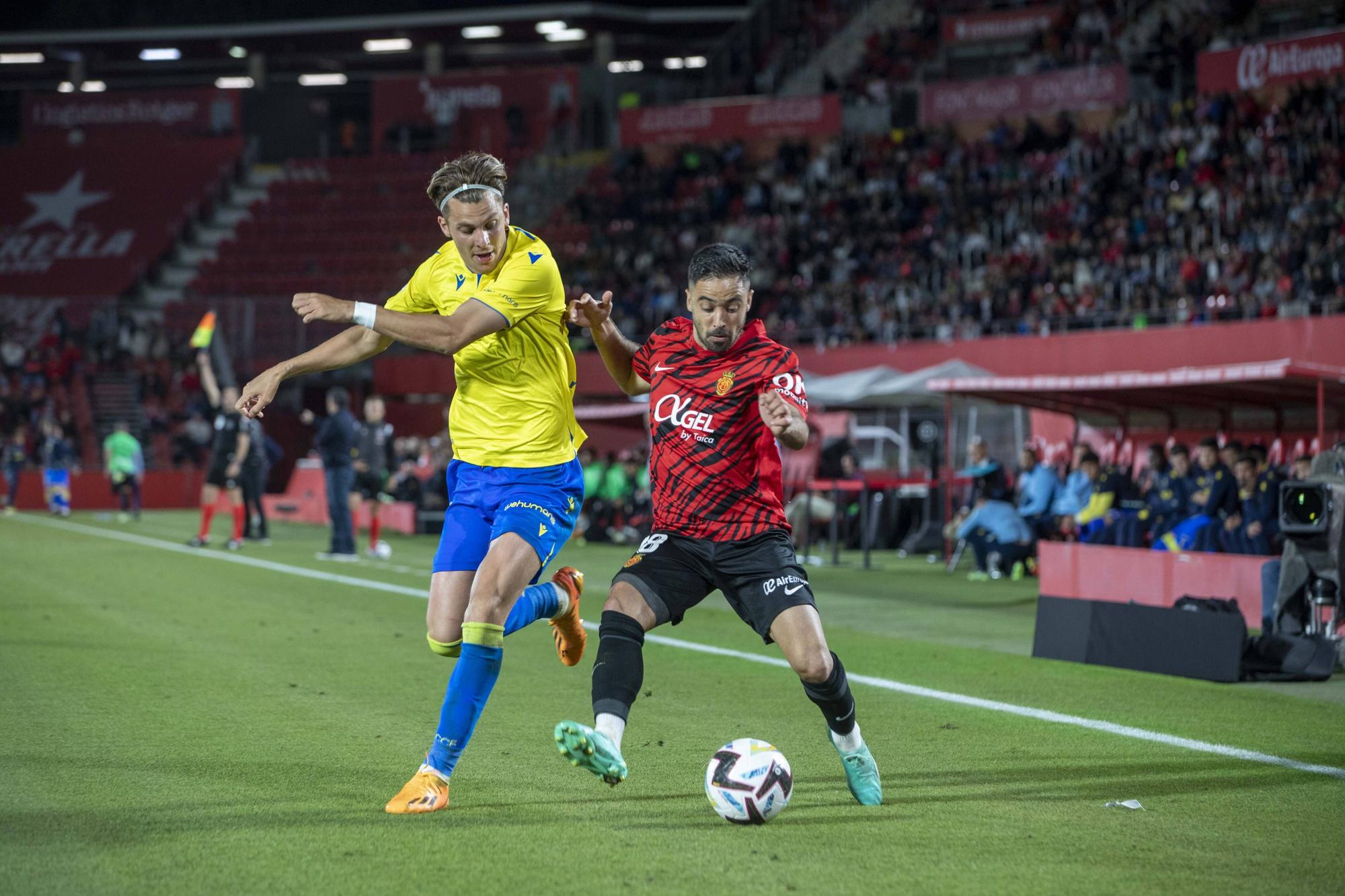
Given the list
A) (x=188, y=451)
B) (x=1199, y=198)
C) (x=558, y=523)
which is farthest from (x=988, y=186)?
(x=558, y=523)

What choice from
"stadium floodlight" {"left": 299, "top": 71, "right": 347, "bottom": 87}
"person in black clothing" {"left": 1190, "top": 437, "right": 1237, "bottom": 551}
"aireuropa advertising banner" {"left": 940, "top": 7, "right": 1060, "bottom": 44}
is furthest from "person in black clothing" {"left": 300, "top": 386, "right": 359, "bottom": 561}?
"stadium floodlight" {"left": 299, "top": 71, "right": 347, "bottom": 87}

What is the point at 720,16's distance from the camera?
4566 centimetres

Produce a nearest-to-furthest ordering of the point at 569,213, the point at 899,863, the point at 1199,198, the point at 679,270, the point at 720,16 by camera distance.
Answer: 1. the point at 899,863
2. the point at 1199,198
3. the point at 679,270
4. the point at 569,213
5. the point at 720,16

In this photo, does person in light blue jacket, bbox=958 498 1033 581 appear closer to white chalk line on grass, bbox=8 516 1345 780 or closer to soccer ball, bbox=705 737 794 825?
white chalk line on grass, bbox=8 516 1345 780

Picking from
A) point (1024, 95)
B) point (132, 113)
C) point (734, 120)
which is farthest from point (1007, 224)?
point (132, 113)

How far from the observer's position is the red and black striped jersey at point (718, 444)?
5582 mm

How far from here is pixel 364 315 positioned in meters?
5.35

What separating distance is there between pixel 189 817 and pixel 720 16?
43.1 meters

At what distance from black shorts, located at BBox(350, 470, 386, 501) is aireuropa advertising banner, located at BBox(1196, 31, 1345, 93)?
19168 mm

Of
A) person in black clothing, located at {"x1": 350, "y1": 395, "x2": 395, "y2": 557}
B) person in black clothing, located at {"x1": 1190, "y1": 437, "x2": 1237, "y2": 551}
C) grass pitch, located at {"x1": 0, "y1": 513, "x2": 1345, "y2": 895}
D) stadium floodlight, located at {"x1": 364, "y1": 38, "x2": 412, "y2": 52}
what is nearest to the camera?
grass pitch, located at {"x1": 0, "y1": 513, "x2": 1345, "y2": 895}

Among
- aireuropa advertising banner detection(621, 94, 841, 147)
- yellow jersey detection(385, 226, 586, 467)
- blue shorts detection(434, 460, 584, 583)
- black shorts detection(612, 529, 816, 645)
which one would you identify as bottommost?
black shorts detection(612, 529, 816, 645)

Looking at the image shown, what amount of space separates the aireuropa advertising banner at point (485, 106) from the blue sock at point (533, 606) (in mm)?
39820

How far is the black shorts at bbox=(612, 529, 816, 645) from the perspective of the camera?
215 inches

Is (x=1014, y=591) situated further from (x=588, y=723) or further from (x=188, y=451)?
(x=188, y=451)
